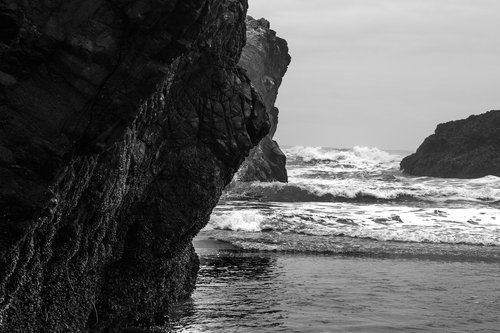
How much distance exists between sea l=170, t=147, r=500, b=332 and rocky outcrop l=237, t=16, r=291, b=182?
672 inches

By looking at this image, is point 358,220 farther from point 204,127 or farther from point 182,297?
point 204,127

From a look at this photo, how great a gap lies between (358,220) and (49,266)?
2717 centimetres

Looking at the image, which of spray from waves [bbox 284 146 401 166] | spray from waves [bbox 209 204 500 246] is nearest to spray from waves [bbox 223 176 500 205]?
spray from waves [bbox 209 204 500 246]

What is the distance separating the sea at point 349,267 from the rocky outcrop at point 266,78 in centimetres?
1708

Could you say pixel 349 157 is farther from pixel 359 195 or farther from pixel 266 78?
pixel 359 195

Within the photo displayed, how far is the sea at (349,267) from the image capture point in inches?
655

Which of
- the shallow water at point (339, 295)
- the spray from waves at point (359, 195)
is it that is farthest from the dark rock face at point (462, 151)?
the shallow water at point (339, 295)

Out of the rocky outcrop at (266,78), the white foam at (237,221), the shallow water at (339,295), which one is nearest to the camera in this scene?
the shallow water at (339,295)

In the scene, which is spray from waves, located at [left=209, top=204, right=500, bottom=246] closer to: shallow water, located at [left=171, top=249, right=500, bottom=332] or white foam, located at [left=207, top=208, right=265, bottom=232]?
white foam, located at [left=207, top=208, right=265, bottom=232]

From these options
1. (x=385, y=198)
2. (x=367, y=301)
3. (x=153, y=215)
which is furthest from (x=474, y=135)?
(x=153, y=215)

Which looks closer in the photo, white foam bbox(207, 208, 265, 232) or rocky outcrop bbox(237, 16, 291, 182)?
white foam bbox(207, 208, 265, 232)

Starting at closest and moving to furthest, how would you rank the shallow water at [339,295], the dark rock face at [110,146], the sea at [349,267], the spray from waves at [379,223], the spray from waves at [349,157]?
the dark rock face at [110,146] < the shallow water at [339,295] < the sea at [349,267] < the spray from waves at [379,223] < the spray from waves at [349,157]

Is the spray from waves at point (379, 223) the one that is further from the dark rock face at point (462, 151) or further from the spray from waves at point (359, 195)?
the dark rock face at point (462, 151)

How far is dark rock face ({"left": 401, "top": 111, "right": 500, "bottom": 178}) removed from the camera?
80.9 m
